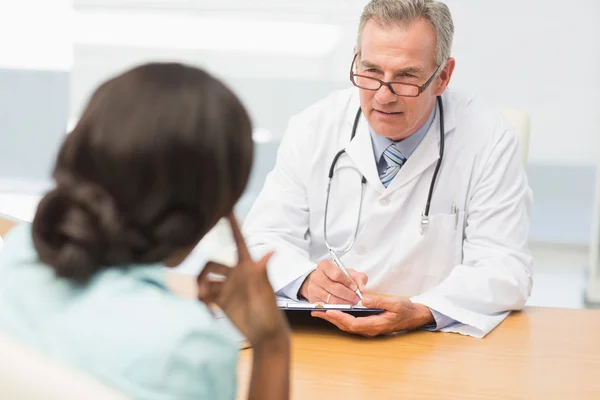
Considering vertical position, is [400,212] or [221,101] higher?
[221,101]

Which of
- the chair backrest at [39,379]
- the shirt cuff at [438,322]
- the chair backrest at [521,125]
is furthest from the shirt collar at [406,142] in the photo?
the chair backrest at [39,379]

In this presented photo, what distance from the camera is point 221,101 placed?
0.88 m

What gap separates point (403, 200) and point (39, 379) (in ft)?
5.08

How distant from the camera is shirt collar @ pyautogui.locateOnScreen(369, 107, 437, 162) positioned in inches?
84.5

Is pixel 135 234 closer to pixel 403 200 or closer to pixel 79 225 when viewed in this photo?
pixel 79 225

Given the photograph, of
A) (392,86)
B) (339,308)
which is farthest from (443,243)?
(339,308)

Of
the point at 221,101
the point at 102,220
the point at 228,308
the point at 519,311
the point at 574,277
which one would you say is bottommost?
the point at 574,277

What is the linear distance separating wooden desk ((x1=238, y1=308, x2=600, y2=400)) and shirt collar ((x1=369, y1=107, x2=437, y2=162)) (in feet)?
1.90

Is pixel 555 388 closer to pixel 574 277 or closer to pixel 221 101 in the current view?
pixel 221 101

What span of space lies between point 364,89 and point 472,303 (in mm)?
587

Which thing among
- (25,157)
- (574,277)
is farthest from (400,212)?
(25,157)

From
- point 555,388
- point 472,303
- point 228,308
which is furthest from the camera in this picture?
point 472,303

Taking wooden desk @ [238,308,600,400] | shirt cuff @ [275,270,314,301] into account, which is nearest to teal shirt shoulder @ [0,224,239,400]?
wooden desk @ [238,308,600,400]

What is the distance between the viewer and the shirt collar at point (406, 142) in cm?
215
